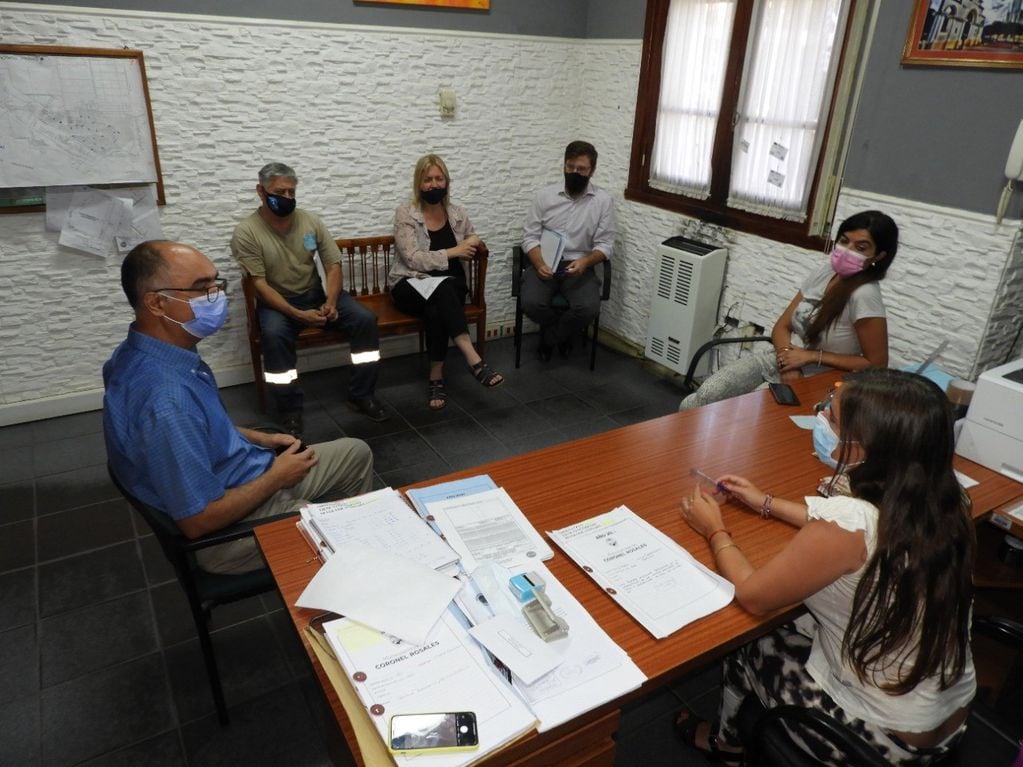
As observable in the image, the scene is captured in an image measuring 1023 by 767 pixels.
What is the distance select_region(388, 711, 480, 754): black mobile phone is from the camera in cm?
109

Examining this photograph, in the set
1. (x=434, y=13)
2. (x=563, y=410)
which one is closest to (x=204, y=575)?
(x=563, y=410)

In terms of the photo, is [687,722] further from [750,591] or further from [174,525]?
[174,525]

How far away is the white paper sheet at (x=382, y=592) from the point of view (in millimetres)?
1307

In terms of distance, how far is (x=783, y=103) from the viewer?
360 cm

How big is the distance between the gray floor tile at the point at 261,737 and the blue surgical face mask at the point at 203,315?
1.14m

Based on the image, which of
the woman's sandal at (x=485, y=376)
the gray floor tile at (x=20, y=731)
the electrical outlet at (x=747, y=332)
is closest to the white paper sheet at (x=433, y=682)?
the gray floor tile at (x=20, y=731)

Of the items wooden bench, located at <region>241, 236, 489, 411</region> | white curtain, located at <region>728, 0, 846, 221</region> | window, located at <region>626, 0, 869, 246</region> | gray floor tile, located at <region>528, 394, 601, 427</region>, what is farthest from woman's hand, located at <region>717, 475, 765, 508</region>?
wooden bench, located at <region>241, 236, 489, 411</region>

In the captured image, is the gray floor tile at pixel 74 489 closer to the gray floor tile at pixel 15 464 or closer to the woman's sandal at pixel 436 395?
the gray floor tile at pixel 15 464

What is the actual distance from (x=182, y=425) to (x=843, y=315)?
8.03 feet

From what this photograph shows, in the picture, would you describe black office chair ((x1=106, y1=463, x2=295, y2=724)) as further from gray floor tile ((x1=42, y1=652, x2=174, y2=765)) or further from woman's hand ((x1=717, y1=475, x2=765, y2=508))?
woman's hand ((x1=717, y1=475, x2=765, y2=508))

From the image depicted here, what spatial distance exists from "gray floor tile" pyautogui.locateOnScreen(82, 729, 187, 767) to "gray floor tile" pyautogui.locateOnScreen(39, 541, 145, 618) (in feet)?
2.34

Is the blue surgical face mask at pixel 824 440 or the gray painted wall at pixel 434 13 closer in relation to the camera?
the blue surgical face mask at pixel 824 440

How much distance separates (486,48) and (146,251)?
10.2ft

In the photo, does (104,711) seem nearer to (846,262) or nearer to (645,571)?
(645,571)
